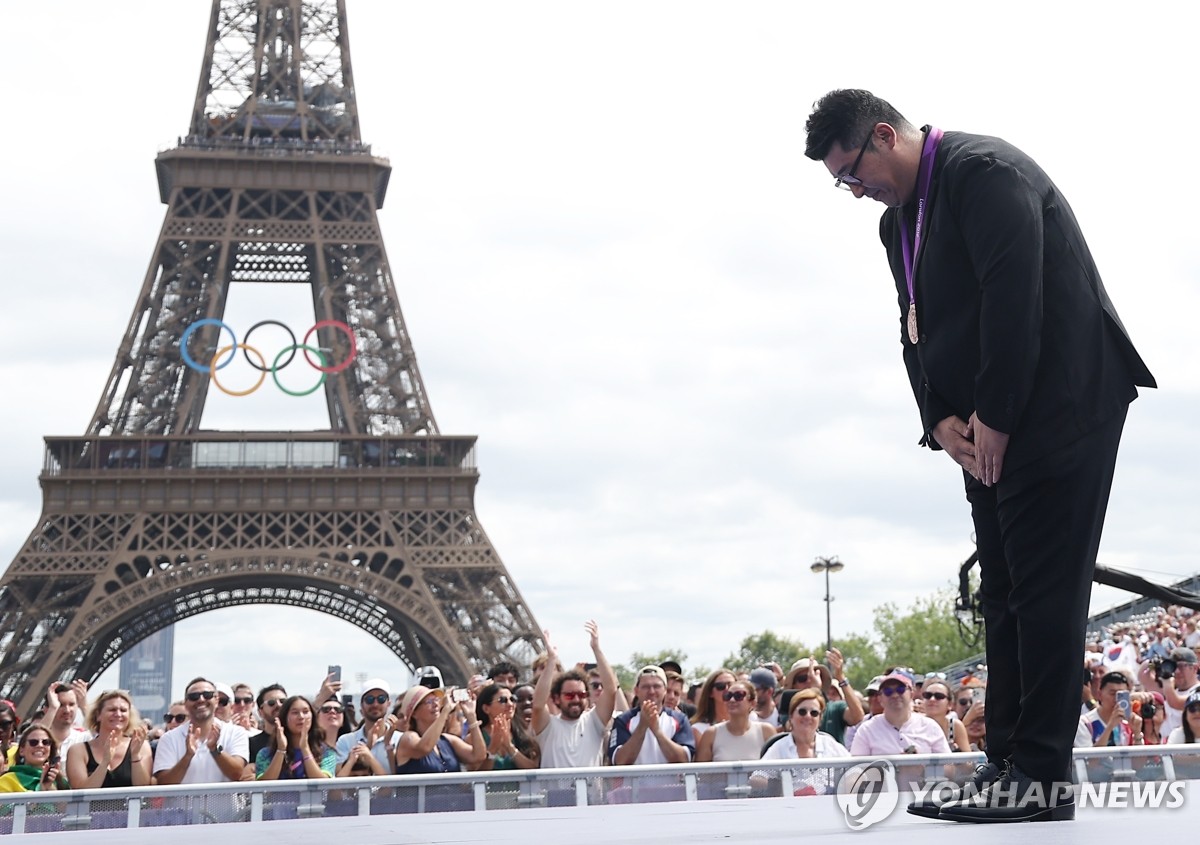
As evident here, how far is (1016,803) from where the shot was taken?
3211 millimetres

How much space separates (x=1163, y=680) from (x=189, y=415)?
125ft

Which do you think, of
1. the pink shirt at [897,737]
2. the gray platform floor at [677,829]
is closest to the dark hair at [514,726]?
the pink shirt at [897,737]

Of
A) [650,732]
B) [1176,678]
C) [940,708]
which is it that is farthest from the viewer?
[1176,678]

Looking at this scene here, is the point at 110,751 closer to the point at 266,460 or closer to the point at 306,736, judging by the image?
the point at 306,736

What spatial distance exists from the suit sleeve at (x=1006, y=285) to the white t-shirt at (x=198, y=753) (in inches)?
228

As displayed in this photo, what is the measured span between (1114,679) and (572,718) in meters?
3.65

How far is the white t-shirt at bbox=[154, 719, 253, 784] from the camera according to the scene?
7797mm

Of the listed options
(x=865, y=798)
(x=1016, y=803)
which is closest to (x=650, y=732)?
(x=865, y=798)

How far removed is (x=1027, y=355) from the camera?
319cm

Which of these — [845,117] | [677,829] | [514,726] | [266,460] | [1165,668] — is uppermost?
[266,460]

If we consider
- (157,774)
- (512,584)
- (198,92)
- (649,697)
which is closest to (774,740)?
(649,697)

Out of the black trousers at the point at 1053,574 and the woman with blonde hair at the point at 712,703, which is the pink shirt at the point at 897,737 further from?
the black trousers at the point at 1053,574

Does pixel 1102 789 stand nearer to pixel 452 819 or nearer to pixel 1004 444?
pixel 1004 444

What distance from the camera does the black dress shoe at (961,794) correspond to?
10.8 feet
